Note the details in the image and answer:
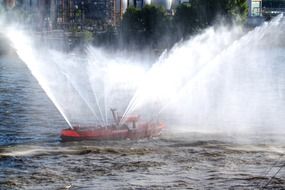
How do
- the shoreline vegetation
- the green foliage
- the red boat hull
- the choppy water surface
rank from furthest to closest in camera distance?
the green foliage < the shoreline vegetation < the red boat hull < the choppy water surface

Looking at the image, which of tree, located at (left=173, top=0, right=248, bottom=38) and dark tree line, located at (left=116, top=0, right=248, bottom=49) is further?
dark tree line, located at (left=116, top=0, right=248, bottom=49)

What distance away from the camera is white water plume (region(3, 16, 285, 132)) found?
2230 inches

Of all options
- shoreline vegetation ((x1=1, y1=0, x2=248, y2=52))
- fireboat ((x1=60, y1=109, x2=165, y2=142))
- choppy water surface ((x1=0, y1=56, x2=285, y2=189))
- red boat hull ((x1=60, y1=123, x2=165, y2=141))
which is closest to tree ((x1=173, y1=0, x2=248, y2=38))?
shoreline vegetation ((x1=1, y1=0, x2=248, y2=52))

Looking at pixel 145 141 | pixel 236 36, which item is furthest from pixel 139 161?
pixel 236 36

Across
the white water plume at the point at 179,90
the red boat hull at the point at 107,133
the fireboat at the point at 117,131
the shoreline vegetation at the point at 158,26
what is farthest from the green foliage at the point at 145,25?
the red boat hull at the point at 107,133

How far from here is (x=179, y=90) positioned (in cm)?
6825

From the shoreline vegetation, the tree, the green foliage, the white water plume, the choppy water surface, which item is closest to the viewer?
the choppy water surface

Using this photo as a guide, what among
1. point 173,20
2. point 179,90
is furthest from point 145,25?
point 179,90

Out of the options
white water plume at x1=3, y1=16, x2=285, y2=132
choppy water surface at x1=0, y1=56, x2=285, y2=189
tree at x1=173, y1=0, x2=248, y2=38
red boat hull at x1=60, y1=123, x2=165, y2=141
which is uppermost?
tree at x1=173, y1=0, x2=248, y2=38

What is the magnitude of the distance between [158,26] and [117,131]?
96.7 meters

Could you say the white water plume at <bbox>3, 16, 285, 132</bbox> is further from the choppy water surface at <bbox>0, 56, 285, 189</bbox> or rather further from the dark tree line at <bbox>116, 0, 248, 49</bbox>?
the dark tree line at <bbox>116, 0, 248, 49</bbox>

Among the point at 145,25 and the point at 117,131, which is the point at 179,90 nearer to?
the point at 117,131

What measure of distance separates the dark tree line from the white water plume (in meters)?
21.4

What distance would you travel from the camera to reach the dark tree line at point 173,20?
128m
